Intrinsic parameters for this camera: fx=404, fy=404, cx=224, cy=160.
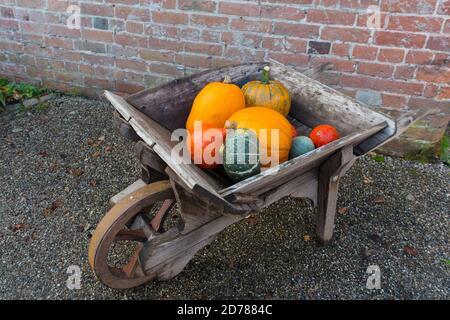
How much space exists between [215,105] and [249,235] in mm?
860

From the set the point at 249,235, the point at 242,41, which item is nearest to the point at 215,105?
the point at 249,235

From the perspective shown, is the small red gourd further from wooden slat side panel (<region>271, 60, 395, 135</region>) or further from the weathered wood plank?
the weathered wood plank

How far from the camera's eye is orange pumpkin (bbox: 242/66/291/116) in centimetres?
186

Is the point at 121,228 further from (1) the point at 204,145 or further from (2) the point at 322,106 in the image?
(2) the point at 322,106

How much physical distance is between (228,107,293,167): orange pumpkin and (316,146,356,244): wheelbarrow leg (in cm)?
24

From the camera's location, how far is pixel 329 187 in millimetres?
1936

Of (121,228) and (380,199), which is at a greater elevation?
(121,228)

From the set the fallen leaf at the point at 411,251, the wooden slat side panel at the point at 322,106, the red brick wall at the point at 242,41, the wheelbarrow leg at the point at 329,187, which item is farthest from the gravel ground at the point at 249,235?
the wooden slat side panel at the point at 322,106

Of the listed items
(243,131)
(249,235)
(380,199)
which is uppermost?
(243,131)

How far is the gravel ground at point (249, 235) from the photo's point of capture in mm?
1982

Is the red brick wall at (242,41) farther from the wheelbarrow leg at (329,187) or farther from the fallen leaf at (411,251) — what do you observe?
the wheelbarrow leg at (329,187)

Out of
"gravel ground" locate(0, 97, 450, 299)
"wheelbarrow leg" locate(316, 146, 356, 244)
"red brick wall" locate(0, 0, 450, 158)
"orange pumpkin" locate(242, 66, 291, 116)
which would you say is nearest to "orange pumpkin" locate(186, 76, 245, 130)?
"orange pumpkin" locate(242, 66, 291, 116)

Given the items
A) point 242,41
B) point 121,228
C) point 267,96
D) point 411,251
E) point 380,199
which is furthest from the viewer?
point 242,41
